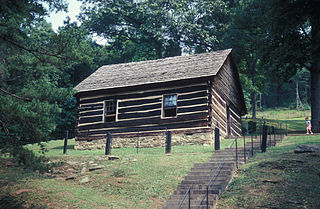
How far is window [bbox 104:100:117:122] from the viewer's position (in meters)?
24.1

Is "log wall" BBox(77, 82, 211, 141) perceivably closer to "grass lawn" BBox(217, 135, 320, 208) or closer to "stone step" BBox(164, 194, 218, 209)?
"grass lawn" BBox(217, 135, 320, 208)

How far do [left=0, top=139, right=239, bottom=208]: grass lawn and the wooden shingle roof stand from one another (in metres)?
6.92

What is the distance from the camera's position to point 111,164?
51.0 ft

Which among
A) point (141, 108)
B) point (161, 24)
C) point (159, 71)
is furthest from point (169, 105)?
Answer: point (161, 24)

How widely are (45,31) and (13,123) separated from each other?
34789 millimetres

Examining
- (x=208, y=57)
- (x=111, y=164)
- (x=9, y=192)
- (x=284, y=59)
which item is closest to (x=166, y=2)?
(x=208, y=57)

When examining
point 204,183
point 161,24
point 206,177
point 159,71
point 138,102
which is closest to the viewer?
point 204,183

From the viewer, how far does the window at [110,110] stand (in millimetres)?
24062

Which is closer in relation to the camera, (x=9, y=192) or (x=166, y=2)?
(x=9, y=192)

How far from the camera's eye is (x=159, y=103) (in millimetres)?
22516

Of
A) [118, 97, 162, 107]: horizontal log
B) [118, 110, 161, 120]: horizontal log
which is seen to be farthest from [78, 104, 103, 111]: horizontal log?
[118, 110, 161, 120]: horizontal log

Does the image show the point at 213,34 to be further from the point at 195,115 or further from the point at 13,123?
the point at 13,123

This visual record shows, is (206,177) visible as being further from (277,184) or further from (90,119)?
(90,119)

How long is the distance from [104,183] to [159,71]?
12430mm
